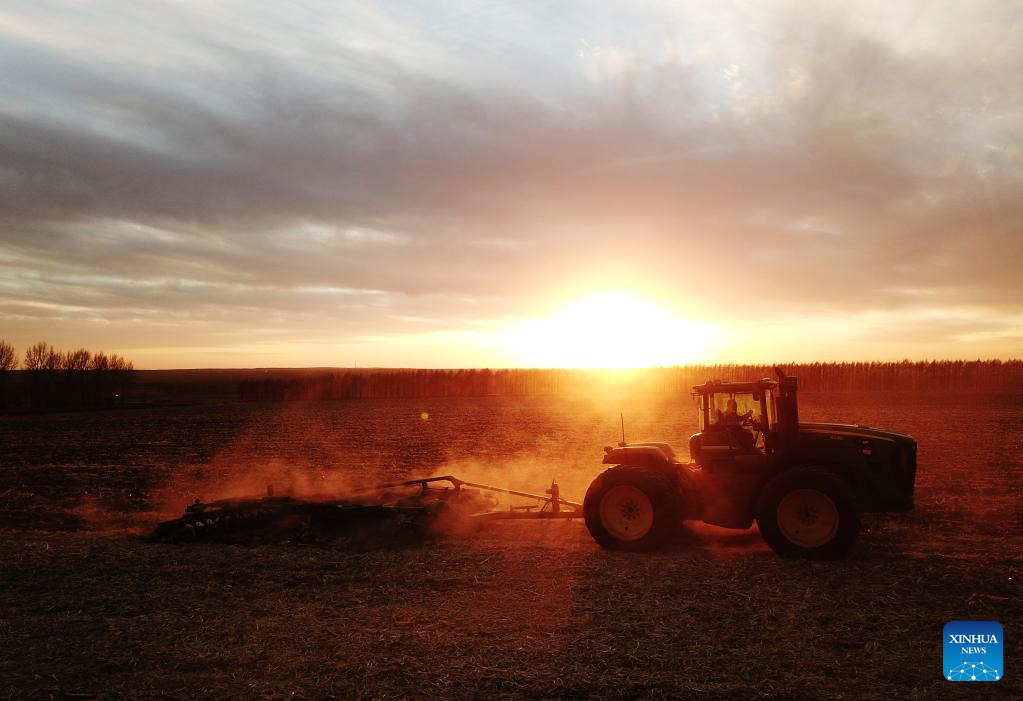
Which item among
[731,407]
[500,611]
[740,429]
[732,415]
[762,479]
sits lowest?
[500,611]

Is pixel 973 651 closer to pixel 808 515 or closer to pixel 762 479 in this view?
pixel 808 515

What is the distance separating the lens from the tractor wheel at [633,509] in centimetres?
1023

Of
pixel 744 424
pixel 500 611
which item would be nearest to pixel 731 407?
pixel 744 424

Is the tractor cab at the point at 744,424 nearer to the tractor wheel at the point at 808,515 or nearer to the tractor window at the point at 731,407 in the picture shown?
the tractor window at the point at 731,407

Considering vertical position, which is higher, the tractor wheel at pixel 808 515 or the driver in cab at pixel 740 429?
the driver in cab at pixel 740 429

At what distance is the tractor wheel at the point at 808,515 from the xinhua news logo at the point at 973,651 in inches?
87.4

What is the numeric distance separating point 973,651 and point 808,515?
3.29m

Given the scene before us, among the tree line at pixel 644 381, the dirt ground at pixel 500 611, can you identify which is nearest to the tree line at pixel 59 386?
the tree line at pixel 644 381

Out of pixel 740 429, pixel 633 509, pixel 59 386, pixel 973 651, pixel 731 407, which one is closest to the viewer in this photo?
pixel 973 651

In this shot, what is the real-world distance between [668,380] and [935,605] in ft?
207

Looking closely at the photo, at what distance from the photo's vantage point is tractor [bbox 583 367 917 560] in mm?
9609

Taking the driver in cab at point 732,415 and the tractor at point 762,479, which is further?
the driver in cab at point 732,415

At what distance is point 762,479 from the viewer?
1005 centimetres

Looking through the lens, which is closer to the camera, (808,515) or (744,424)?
(808,515)
